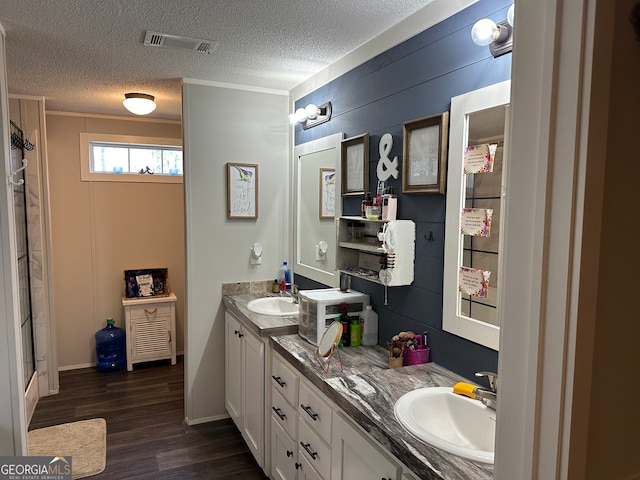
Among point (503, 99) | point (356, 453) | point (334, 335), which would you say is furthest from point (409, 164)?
point (356, 453)

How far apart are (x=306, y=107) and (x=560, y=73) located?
248cm

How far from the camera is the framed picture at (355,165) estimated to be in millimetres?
2402

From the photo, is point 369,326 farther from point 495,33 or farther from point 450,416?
point 495,33

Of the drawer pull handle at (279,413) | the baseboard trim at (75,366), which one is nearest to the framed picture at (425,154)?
the drawer pull handle at (279,413)

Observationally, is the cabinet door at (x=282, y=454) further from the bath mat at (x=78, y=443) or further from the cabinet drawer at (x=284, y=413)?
the bath mat at (x=78, y=443)

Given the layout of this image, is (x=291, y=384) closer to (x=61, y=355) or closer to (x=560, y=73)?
(x=560, y=73)

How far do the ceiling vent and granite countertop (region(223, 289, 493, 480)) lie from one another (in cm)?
156

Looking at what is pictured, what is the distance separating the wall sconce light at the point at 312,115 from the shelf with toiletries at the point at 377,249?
0.82 m

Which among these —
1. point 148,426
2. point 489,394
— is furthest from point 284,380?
point 148,426

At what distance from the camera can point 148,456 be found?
9.38 feet

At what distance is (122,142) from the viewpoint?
440cm

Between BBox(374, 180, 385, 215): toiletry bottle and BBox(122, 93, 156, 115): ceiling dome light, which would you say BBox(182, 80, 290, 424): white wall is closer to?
BBox(122, 93, 156, 115): ceiling dome light

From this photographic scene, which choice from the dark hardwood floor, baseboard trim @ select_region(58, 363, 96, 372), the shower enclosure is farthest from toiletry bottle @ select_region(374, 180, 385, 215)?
baseboard trim @ select_region(58, 363, 96, 372)

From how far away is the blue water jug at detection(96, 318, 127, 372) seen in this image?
13.8 feet
